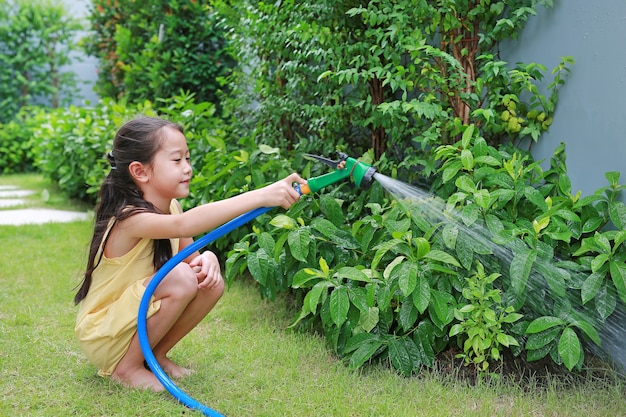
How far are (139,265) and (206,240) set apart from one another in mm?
357

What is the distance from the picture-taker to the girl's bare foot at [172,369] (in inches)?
102

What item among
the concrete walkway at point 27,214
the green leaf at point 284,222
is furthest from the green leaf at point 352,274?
the concrete walkway at point 27,214

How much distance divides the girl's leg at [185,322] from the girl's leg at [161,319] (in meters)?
0.06

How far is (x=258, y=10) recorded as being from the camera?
12.9ft

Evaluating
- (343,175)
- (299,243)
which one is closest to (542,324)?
(343,175)

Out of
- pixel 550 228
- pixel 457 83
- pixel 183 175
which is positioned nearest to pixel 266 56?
pixel 457 83

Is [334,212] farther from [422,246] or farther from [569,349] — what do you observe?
[569,349]

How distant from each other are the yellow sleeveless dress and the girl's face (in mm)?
191

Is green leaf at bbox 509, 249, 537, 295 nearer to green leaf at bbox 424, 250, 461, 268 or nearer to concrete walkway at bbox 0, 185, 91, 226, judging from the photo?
green leaf at bbox 424, 250, 461, 268

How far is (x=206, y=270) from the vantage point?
2555mm

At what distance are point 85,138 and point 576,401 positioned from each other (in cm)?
472

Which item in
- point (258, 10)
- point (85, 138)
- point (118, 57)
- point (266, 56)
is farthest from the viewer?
point (118, 57)

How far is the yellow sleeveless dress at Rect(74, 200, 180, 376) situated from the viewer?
245 centimetres

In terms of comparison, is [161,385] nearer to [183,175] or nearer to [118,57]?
[183,175]
